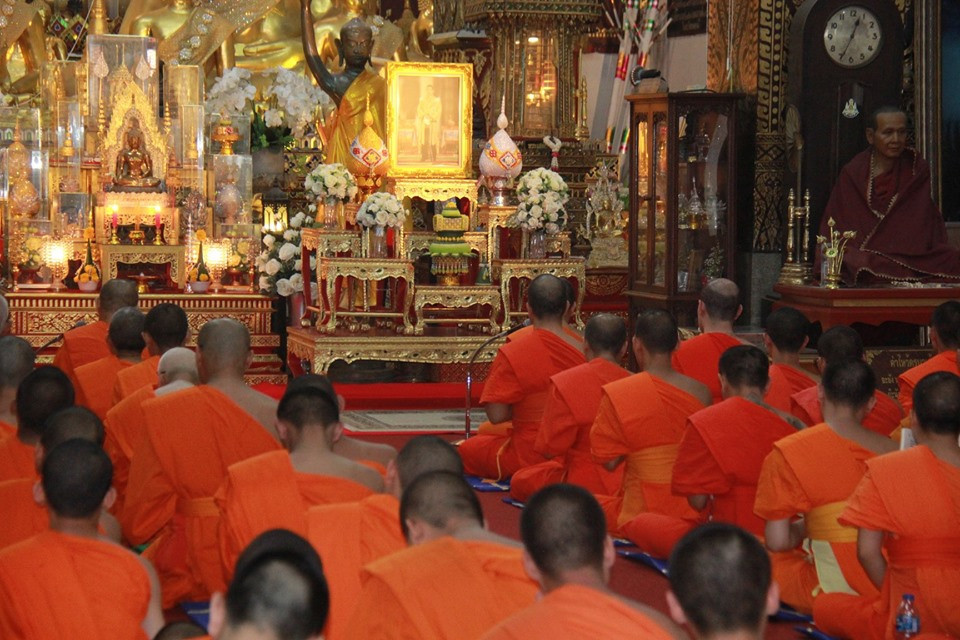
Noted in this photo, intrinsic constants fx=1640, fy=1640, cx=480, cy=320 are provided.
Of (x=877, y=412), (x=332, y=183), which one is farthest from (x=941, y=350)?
(x=332, y=183)

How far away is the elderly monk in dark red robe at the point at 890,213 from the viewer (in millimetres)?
10250

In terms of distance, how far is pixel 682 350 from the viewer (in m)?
7.86

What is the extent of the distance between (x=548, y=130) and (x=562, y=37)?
91 centimetres

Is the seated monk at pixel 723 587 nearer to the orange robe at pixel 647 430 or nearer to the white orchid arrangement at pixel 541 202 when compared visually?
the orange robe at pixel 647 430

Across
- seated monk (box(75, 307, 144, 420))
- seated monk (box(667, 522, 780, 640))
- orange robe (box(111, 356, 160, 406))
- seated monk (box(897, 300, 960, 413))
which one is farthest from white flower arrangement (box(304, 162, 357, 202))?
seated monk (box(667, 522, 780, 640))

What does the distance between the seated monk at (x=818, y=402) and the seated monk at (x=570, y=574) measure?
333 centimetres

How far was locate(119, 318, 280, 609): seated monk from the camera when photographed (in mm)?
5875

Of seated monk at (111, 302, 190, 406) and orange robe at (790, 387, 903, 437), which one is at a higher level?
seated monk at (111, 302, 190, 406)

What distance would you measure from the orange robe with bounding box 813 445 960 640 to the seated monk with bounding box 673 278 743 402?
2.69m

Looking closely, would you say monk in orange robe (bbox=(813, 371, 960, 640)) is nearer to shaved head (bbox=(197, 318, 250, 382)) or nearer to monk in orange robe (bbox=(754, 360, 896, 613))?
monk in orange robe (bbox=(754, 360, 896, 613))

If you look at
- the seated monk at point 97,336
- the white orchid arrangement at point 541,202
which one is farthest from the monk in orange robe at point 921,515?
the white orchid arrangement at point 541,202

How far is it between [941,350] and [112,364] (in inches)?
148

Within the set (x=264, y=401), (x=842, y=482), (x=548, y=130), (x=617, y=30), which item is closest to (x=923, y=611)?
(x=842, y=482)

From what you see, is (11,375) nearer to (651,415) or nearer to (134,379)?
(134,379)
